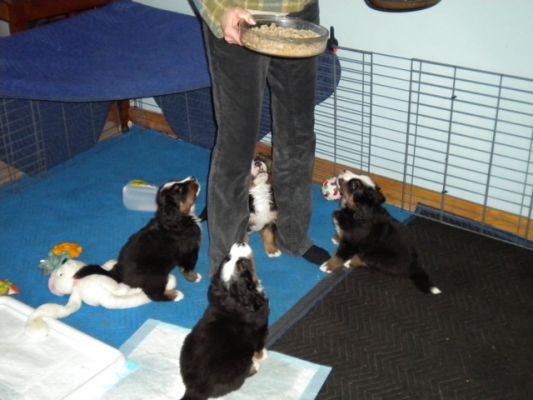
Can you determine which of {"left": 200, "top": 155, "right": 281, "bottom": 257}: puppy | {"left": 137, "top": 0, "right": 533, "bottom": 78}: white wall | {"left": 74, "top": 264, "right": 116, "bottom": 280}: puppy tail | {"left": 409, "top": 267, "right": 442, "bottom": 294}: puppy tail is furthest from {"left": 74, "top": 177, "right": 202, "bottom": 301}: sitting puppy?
{"left": 137, "top": 0, "right": 533, "bottom": 78}: white wall

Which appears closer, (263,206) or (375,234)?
(375,234)

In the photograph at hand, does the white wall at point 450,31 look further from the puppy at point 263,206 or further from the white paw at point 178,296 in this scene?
the white paw at point 178,296

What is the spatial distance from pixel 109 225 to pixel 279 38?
5.83ft

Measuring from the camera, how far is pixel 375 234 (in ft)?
9.64

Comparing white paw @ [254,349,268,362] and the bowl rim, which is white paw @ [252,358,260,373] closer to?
white paw @ [254,349,268,362]

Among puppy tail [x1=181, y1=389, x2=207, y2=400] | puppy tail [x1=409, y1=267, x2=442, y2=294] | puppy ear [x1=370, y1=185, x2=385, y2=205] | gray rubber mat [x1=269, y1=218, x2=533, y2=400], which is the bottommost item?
gray rubber mat [x1=269, y1=218, x2=533, y2=400]

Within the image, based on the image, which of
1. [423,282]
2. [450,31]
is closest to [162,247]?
[423,282]

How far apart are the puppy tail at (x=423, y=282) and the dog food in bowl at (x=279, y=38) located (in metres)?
1.19

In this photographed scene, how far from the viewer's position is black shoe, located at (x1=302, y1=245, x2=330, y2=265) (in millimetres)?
3152

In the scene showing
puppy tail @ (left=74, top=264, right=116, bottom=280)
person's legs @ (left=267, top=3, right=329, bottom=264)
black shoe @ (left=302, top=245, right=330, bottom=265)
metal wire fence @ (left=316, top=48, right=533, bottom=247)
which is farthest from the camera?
metal wire fence @ (left=316, top=48, right=533, bottom=247)

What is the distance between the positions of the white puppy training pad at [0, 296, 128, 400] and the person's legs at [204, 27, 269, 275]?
0.65 meters

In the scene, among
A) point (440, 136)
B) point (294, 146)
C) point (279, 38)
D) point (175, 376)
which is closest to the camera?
point (279, 38)

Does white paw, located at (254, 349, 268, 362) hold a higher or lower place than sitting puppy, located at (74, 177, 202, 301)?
lower

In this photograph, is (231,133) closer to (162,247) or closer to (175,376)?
(162,247)
